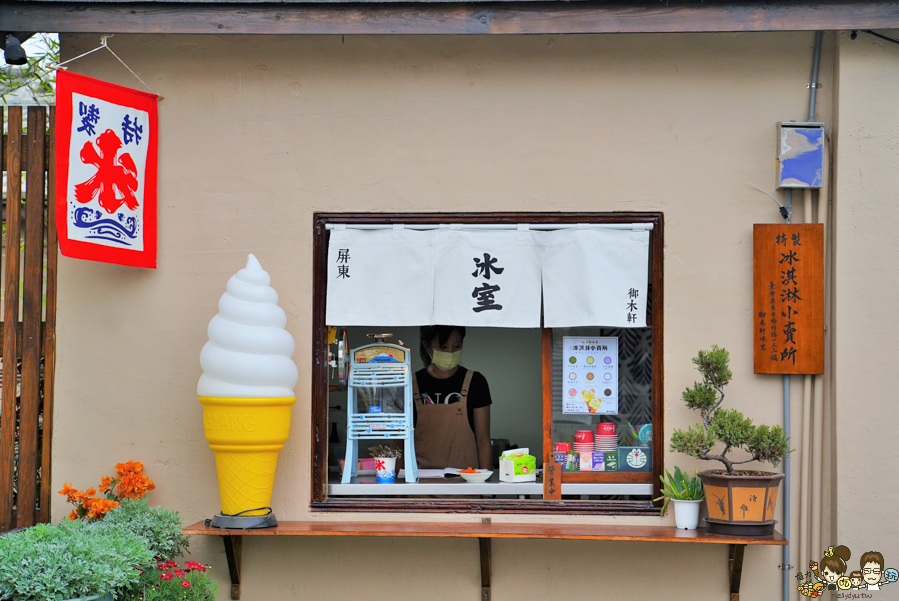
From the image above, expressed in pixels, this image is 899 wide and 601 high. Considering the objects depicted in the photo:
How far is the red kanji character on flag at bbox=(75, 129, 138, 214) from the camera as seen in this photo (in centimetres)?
486

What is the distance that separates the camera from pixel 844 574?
4.92 m

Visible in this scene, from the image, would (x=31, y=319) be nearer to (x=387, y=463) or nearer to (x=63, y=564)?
(x=63, y=564)

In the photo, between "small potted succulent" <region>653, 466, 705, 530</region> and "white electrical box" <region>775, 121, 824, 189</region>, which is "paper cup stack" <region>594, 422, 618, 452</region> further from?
"white electrical box" <region>775, 121, 824, 189</region>

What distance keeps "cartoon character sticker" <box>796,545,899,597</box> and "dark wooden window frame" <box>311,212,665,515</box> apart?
1.06 m

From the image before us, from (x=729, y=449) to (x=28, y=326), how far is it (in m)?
4.63

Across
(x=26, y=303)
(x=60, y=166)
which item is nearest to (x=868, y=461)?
(x=60, y=166)

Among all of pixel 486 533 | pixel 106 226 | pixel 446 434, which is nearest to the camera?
pixel 486 533

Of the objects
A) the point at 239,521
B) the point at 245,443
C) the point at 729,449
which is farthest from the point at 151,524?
the point at 729,449

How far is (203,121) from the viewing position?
5.47 metres

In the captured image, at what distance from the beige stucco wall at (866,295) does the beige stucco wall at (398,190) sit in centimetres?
24

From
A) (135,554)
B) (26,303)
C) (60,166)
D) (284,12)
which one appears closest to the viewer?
(135,554)

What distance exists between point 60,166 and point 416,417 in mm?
3107

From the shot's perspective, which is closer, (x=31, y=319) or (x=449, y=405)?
(x=31, y=319)

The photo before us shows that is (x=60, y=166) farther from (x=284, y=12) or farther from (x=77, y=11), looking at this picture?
(x=284, y=12)
